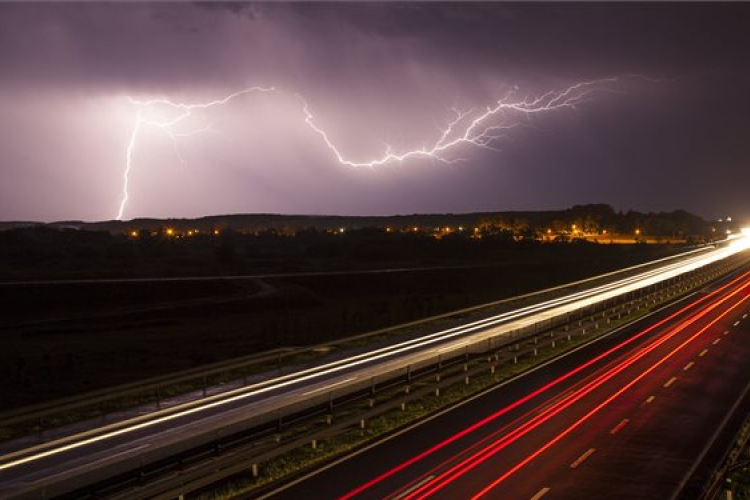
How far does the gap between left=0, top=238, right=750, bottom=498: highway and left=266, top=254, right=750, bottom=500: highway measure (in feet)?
7.78

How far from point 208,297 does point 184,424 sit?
50472 millimetres

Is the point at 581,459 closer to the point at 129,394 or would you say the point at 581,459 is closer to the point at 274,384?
the point at 274,384

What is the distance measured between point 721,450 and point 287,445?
32.9 feet

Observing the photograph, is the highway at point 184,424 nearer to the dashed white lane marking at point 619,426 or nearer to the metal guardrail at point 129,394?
the metal guardrail at point 129,394

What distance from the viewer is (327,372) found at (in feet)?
75.2

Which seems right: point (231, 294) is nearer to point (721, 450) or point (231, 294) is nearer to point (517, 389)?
point (517, 389)

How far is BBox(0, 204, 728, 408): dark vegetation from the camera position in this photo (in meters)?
35.6

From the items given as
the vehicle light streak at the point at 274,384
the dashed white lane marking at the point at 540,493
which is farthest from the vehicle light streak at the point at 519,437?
the vehicle light streak at the point at 274,384

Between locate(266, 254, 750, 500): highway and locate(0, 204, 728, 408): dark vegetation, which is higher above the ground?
locate(266, 254, 750, 500): highway

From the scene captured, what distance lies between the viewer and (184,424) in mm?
16797

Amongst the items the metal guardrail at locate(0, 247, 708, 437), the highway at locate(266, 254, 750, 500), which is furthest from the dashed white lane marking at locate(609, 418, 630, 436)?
the metal guardrail at locate(0, 247, 708, 437)

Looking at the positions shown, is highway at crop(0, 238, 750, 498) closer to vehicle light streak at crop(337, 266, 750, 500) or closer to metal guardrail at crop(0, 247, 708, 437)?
metal guardrail at crop(0, 247, 708, 437)

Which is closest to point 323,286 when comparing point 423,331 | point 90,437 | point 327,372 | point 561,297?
point 561,297

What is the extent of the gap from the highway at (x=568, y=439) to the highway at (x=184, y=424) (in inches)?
93.4
